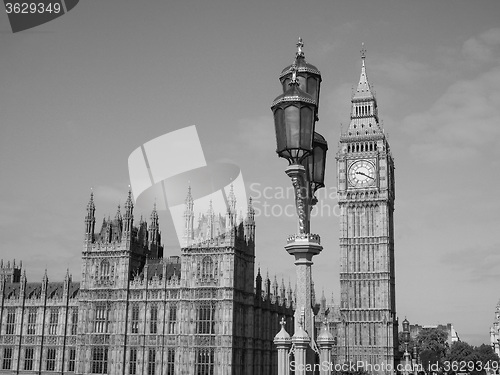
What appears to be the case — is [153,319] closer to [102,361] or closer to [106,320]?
[106,320]

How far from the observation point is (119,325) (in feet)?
234

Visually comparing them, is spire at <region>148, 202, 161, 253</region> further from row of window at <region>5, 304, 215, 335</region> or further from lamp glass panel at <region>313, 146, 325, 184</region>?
lamp glass panel at <region>313, 146, 325, 184</region>

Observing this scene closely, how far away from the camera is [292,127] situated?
14.5 metres

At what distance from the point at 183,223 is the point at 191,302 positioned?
8.31 metres

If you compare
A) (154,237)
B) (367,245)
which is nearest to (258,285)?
(154,237)

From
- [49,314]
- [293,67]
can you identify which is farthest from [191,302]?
[293,67]

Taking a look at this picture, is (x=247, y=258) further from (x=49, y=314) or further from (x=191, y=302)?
(x=49, y=314)

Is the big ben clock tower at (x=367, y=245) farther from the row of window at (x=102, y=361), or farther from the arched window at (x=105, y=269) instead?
the arched window at (x=105, y=269)

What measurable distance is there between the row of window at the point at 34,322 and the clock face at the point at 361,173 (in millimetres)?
42291

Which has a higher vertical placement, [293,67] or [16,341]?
[293,67]

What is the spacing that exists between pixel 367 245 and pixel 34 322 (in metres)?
44.5

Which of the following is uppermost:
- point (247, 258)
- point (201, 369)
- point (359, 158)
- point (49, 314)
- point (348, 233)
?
point (359, 158)

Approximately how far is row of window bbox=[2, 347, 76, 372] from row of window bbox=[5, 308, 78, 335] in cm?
198

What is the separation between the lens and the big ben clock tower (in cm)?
9012
